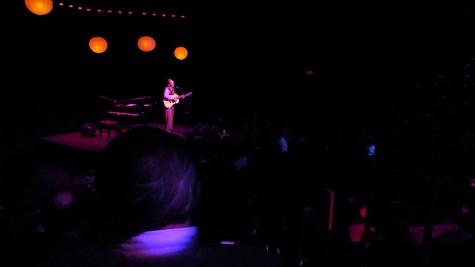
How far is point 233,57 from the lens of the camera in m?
10.2

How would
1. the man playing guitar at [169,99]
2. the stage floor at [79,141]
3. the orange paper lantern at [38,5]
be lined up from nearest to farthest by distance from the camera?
the orange paper lantern at [38,5], the stage floor at [79,141], the man playing guitar at [169,99]

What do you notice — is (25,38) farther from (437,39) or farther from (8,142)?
(437,39)

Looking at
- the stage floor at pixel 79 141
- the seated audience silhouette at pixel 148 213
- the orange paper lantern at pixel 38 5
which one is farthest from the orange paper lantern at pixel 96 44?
the seated audience silhouette at pixel 148 213

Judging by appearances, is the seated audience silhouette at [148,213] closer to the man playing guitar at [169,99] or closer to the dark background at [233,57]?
the dark background at [233,57]

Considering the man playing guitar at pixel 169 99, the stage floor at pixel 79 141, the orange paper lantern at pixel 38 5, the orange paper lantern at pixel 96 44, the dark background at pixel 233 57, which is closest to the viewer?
the orange paper lantern at pixel 38 5

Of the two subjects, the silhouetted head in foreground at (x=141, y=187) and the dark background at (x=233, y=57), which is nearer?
the silhouetted head in foreground at (x=141, y=187)

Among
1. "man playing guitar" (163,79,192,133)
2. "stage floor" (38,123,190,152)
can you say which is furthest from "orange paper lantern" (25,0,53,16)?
"man playing guitar" (163,79,192,133)

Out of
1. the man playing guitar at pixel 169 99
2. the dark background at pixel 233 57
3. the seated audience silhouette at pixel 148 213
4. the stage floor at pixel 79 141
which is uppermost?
the dark background at pixel 233 57

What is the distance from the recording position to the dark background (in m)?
5.54

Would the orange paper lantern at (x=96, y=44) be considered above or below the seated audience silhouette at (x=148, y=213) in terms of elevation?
above

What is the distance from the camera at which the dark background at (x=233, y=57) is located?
5535 millimetres

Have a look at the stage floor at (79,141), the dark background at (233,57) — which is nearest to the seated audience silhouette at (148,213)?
the dark background at (233,57)

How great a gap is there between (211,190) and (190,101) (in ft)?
27.0

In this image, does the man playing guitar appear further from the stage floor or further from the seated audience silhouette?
the seated audience silhouette
